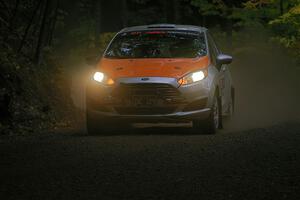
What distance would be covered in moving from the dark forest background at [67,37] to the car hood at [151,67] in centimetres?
194

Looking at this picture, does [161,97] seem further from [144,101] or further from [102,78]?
[102,78]

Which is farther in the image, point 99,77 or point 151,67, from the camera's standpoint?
point 99,77

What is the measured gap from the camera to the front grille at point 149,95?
13617mm

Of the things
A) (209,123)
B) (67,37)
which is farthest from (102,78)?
(67,37)

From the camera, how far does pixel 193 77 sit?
1385 cm

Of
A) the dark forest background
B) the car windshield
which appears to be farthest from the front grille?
the dark forest background

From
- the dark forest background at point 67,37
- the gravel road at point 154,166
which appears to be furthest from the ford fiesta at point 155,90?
the dark forest background at point 67,37

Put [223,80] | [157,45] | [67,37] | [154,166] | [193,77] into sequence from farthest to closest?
[67,37] → [223,80] → [157,45] → [193,77] → [154,166]

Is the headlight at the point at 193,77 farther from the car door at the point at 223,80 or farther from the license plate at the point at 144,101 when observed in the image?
the car door at the point at 223,80

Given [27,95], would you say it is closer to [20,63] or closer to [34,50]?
[20,63]

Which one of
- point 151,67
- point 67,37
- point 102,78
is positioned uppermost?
point 151,67

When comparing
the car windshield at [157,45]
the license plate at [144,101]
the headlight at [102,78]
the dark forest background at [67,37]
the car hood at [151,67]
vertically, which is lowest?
the dark forest background at [67,37]

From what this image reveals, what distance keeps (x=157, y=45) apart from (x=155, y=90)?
1.69m

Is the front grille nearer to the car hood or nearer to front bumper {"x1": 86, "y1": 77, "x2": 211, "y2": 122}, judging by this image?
front bumper {"x1": 86, "y1": 77, "x2": 211, "y2": 122}
